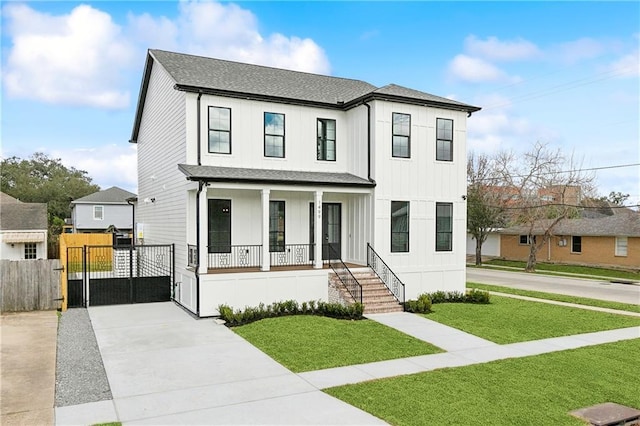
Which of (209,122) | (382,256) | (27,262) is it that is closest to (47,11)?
(209,122)

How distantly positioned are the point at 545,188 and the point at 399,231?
20987mm

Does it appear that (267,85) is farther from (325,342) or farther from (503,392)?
(503,392)

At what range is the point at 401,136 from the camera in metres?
16.0

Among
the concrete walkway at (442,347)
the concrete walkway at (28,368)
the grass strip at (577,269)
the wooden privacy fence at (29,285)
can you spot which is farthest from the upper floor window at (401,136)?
the grass strip at (577,269)

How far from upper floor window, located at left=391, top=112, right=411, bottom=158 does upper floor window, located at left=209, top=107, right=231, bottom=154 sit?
18.0 feet

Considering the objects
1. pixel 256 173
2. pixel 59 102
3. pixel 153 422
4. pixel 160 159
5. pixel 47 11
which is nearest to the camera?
pixel 153 422

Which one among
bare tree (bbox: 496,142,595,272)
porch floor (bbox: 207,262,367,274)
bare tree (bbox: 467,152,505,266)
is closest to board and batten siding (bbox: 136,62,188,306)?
porch floor (bbox: 207,262,367,274)

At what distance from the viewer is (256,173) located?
A: 48.3 ft

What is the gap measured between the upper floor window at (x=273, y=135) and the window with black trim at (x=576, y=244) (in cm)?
2839

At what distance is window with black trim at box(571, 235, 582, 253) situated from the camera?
3508 centimetres

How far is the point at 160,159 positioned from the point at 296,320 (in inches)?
358

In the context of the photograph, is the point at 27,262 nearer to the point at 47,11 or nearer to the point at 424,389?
the point at 47,11

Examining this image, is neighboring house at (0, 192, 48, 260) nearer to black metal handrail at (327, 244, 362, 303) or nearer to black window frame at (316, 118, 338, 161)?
black window frame at (316, 118, 338, 161)

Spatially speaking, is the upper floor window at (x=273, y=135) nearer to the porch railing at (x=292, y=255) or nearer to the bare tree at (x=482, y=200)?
the porch railing at (x=292, y=255)
